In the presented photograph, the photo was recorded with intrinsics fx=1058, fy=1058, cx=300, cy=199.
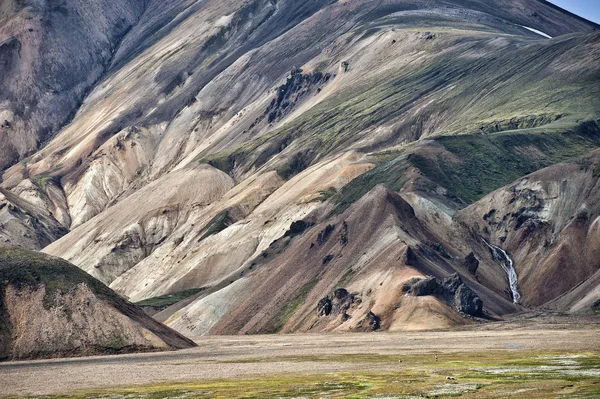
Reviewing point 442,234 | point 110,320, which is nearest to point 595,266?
point 442,234

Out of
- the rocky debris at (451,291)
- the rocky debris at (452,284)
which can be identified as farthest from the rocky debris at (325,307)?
the rocky debris at (452,284)

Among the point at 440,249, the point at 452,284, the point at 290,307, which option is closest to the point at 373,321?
the point at 452,284

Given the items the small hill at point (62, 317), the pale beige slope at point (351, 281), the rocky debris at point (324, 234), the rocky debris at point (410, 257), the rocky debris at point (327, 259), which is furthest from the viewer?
the rocky debris at point (324, 234)

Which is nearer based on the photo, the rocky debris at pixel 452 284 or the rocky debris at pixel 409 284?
the rocky debris at pixel 409 284

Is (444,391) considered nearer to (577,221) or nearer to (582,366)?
(582,366)

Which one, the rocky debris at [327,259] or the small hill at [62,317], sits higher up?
the small hill at [62,317]

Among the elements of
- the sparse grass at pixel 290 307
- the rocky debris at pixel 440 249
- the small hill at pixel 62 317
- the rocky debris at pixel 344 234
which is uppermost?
the small hill at pixel 62 317

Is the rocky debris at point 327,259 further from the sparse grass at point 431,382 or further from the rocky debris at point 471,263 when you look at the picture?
the sparse grass at point 431,382
